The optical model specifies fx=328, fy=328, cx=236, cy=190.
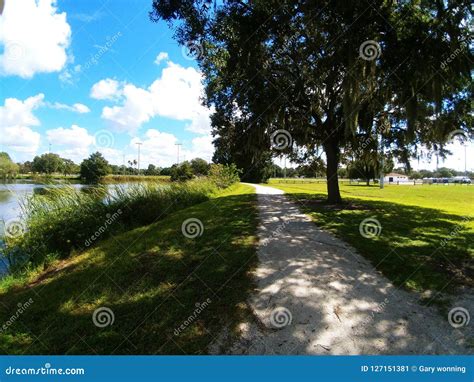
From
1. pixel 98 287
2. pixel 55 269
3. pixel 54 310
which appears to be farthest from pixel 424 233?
pixel 55 269

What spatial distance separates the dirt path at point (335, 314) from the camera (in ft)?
12.2

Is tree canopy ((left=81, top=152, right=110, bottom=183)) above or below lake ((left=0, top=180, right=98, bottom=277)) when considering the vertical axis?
above

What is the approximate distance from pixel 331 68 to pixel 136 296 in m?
8.43

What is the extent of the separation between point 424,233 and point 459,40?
16.0 ft

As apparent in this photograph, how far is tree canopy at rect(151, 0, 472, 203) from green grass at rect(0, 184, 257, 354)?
5385mm

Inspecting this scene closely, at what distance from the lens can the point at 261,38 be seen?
29.9 feet

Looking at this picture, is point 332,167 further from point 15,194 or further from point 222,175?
point 222,175

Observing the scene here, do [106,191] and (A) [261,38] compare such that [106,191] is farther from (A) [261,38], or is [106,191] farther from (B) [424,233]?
(B) [424,233]

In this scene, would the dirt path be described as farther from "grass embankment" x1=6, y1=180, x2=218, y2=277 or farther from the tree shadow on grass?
"grass embankment" x1=6, y1=180, x2=218, y2=277

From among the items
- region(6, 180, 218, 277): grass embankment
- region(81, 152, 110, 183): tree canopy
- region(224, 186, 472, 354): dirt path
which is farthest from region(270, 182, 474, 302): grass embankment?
region(81, 152, 110, 183): tree canopy

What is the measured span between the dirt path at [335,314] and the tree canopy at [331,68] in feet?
17.5

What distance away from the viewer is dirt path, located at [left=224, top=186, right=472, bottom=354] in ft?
12.2

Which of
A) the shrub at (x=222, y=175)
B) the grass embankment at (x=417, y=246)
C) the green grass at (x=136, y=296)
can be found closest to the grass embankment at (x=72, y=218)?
the green grass at (x=136, y=296)

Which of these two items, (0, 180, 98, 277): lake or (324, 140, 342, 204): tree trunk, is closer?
(0, 180, 98, 277): lake
